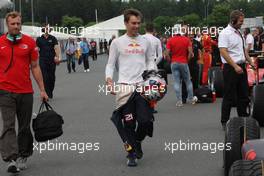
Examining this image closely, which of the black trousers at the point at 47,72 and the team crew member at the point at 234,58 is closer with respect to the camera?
the team crew member at the point at 234,58

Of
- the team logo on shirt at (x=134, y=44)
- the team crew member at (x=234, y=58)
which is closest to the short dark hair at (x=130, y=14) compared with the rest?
the team logo on shirt at (x=134, y=44)

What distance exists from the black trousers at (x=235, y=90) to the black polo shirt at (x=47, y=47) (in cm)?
670

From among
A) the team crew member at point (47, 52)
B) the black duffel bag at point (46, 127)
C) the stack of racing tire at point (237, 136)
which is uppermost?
the team crew member at point (47, 52)

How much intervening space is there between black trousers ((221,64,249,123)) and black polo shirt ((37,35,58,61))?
6.70 m

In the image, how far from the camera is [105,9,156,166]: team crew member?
752cm

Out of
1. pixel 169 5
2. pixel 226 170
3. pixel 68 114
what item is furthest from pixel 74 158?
pixel 169 5

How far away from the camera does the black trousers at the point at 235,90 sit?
9.52 m

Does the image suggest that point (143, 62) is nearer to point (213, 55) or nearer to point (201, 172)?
point (201, 172)

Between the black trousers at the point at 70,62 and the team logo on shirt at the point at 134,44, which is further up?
the team logo on shirt at the point at 134,44

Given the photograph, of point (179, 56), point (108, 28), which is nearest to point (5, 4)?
point (179, 56)

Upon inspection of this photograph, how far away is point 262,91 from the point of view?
9469 mm

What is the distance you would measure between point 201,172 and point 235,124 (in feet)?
4.77

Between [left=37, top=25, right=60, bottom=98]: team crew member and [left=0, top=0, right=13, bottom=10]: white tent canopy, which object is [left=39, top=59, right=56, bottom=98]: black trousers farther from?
[left=0, top=0, right=13, bottom=10]: white tent canopy

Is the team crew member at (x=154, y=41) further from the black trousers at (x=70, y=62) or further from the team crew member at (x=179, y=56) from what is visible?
the black trousers at (x=70, y=62)
